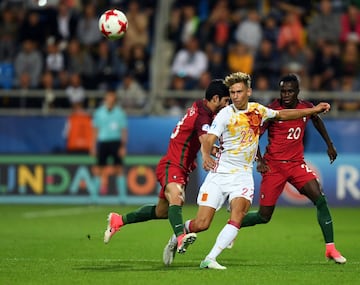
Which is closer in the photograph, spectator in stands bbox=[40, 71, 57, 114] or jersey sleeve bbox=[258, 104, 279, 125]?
jersey sleeve bbox=[258, 104, 279, 125]

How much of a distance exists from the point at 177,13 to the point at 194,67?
5.85 feet

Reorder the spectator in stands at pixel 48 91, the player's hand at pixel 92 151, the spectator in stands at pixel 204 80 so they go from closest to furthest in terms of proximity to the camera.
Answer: the player's hand at pixel 92 151
the spectator in stands at pixel 204 80
the spectator in stands at pixel 48 91

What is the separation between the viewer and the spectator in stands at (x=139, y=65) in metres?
24.0

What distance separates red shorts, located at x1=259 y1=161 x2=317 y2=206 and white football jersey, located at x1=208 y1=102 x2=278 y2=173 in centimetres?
144

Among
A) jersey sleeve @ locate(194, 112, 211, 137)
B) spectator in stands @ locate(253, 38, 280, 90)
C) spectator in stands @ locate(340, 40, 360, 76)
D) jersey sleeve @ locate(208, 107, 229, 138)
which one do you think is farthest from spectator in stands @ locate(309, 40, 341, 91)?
jersey sleeve @ locate(208, 107, 229, 138)

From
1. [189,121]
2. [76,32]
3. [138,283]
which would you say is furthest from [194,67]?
[138,283]

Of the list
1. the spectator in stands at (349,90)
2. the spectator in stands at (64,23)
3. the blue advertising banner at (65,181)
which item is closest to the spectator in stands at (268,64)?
the spectator in stands at (349,90)

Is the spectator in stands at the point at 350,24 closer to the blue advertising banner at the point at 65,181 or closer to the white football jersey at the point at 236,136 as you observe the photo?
the blue advertising banner at the point at 65,181

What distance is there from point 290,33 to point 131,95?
4080mm

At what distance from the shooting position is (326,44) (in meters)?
23.6

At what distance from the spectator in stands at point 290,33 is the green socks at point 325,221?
12.0 metres

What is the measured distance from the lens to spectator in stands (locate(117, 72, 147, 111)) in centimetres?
2355

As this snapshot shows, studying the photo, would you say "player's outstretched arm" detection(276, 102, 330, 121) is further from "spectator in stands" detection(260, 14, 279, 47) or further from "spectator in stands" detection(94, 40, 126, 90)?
"spectator in stands" detection(94, 40, 126, 90)

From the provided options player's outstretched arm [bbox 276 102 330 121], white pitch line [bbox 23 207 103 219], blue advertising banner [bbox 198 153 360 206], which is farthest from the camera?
blue advertising banner [bbox 198 153 360 206]
